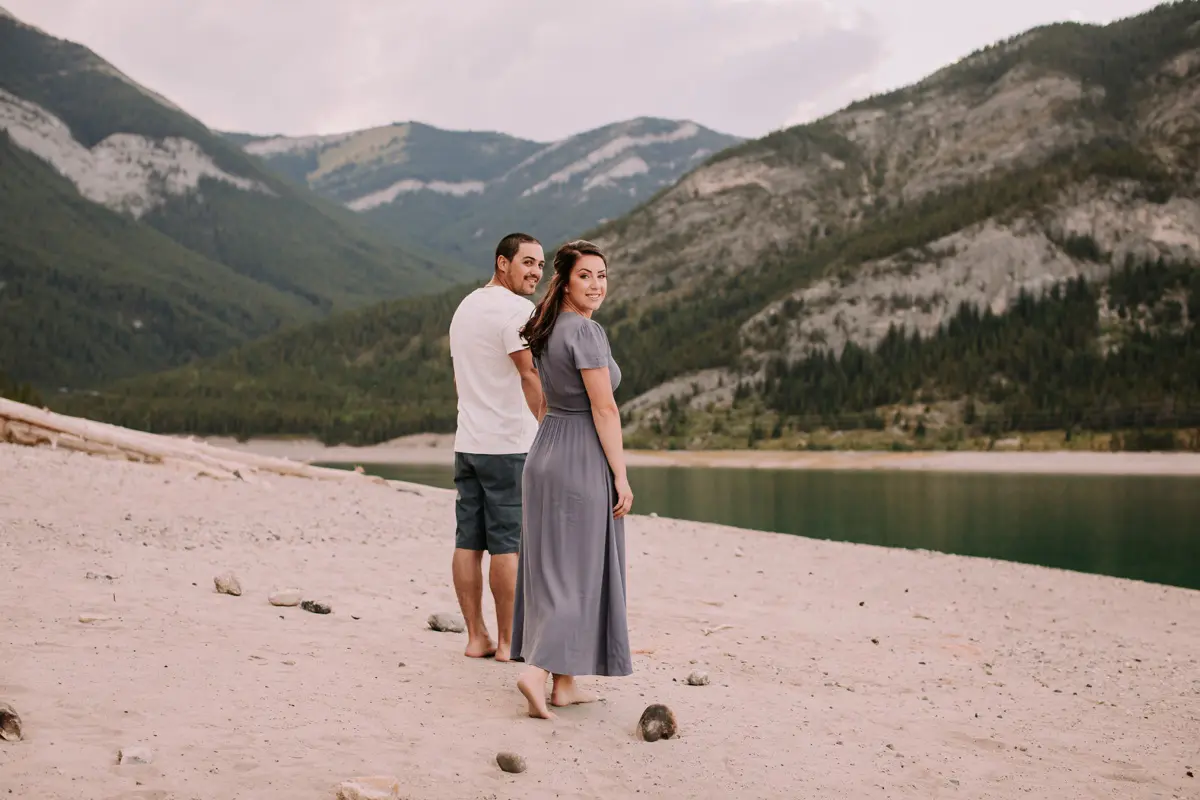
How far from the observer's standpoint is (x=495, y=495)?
23.1 ft

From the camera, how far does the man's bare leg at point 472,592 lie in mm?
7293

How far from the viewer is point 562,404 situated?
6.18 m

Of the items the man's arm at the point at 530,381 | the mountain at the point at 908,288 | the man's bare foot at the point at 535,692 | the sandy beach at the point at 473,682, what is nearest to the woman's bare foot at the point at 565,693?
the sandy beach at the point at 473,682

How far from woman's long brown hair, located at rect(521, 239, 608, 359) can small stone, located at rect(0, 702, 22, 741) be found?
129 inches

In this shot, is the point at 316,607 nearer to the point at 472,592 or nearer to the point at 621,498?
the point at 472,592

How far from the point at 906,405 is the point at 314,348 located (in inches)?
4393

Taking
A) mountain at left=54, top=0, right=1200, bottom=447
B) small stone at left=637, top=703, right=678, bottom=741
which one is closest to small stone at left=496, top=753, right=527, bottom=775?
small stone at left=637, top=703, right=678, bottom=741

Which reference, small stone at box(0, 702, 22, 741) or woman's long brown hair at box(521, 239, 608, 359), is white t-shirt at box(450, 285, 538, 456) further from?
small stone at box(0, 702, 22, 741)

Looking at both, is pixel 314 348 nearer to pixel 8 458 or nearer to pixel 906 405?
pixel 906 405

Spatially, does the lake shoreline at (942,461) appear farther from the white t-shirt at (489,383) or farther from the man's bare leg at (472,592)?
the white t-shirt at (489,383)

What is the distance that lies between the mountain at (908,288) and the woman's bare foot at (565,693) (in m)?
78.4

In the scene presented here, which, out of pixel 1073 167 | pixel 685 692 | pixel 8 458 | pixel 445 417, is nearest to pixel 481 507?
pixel 685 692

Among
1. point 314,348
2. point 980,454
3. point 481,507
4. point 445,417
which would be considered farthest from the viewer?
point 314,348

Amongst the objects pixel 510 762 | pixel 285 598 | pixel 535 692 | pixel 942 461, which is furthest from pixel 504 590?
pixel 942 461
